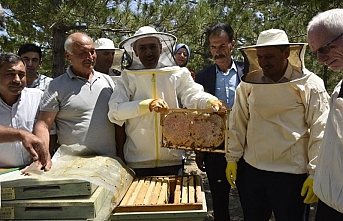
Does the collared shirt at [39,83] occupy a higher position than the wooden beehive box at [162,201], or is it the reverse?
the collared shirt at [39,83]

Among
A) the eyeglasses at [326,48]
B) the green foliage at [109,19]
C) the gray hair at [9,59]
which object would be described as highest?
the green foliage at [109,19]

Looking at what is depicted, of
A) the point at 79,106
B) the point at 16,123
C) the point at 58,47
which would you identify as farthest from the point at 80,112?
the point at 58,47

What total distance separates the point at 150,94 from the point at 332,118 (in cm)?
132

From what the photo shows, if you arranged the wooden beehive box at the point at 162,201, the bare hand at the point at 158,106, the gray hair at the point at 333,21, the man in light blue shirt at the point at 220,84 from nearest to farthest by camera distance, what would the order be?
1. the gray hair at the point at 333,21
2. the wooden beehive box at the point at 162,201
3. the bare hand at the point at 158,106
4. the man in light blue shirt at the point at 220,84

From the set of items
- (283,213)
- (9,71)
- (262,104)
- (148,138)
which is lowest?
(283,213)

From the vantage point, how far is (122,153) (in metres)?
2.94

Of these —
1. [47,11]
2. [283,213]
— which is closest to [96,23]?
[47,11]

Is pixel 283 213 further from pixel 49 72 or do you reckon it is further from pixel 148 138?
pixel 49 72

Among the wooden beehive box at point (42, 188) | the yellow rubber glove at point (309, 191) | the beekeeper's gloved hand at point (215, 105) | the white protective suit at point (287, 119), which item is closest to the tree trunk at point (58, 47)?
the beekeeper's gloved hand at point (215, 105)

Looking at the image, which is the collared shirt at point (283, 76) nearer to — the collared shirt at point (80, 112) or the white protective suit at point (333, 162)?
the white protective suit at point (333, 162)

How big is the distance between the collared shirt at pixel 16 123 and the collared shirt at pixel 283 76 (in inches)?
63.2

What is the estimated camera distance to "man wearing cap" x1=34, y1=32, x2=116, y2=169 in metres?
2.72

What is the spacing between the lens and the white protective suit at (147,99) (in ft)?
9.07

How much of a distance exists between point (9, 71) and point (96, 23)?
9.71 ft
